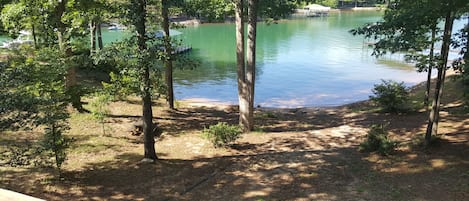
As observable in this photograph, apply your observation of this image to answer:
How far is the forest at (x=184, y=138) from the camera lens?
7.25 metres

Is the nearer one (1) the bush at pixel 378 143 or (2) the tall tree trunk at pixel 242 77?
(1) the bush at pixel 378 143

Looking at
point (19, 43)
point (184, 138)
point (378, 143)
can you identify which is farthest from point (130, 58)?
point (19, 43)

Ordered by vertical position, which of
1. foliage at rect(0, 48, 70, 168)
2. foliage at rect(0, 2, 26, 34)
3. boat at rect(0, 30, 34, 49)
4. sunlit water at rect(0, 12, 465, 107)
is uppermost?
foliage at rect(0, 2, 26, 34)

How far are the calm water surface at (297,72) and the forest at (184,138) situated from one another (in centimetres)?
925

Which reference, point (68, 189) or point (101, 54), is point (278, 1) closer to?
point (101, 54)

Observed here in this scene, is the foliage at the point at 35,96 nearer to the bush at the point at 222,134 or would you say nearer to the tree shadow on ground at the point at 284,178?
the tree shadow on ground at the point at 284,178

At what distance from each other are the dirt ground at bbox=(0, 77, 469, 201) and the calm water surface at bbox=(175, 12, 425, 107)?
29.7ft

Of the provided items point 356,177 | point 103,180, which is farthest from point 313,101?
point 103,180

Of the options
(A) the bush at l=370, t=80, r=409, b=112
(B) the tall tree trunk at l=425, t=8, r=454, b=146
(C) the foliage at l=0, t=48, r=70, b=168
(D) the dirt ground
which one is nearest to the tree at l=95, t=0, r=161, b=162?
(C) the foliage at l=0, t=48, r=70, b=168

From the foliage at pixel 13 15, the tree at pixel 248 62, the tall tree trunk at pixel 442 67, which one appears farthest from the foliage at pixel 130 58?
the tall tree trunk at pixel 442 67

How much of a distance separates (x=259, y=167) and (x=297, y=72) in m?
20.9

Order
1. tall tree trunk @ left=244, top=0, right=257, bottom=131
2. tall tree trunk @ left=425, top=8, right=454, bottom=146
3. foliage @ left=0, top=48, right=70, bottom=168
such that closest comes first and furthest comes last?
foliage @ left=0, top=48, right=70, bottom=168 < tall tree trunk @ left=425, top=8, right=454, bottom=146 < tall tree trunk @ left=244, top=0, right=257, bottom=131

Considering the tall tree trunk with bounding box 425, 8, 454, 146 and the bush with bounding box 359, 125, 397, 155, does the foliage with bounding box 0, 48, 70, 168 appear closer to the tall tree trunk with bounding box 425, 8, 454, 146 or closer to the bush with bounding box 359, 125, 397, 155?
the bush with bounding box 359, 125, 397, 155

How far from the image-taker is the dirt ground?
733cm
